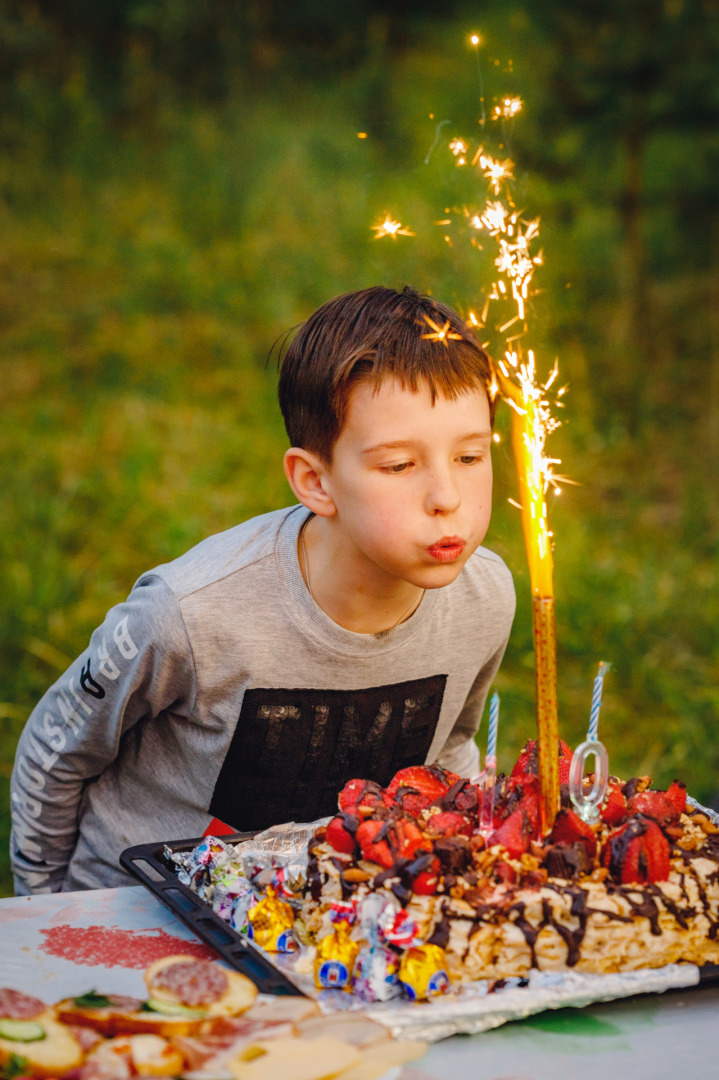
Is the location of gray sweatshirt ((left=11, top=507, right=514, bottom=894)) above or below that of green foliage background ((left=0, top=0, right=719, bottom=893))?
below

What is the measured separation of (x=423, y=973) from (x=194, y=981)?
23 centimetres

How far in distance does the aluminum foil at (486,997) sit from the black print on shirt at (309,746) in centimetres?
54

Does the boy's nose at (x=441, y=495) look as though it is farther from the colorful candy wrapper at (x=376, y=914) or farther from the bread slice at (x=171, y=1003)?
the bread slice at (x=171, y=1003)

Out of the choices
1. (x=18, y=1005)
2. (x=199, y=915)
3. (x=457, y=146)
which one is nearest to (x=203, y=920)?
(x=199, y=915)

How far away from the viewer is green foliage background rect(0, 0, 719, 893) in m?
3.90

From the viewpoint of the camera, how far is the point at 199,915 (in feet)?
4.05

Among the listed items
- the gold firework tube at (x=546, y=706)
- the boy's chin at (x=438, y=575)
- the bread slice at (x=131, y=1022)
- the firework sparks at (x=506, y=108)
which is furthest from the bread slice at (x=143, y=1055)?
the firework sparks at (x=506, y=108)

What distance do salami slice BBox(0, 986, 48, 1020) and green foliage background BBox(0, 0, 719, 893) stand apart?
91.5 inches

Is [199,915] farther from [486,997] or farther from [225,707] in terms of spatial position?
[225,707]

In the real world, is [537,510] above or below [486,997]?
above

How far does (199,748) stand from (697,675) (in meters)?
2.49

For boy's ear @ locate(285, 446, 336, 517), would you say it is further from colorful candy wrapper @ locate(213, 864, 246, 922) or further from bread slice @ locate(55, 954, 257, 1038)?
bread slice @ locate(55, 954, 257, 1038)

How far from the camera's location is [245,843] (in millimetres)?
1435

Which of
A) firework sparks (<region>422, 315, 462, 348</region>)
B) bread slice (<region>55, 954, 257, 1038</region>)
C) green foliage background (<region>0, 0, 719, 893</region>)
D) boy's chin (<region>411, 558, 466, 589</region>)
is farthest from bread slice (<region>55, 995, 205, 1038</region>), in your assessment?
green foliage background (<region>0, 0, 719, 893</region>)
